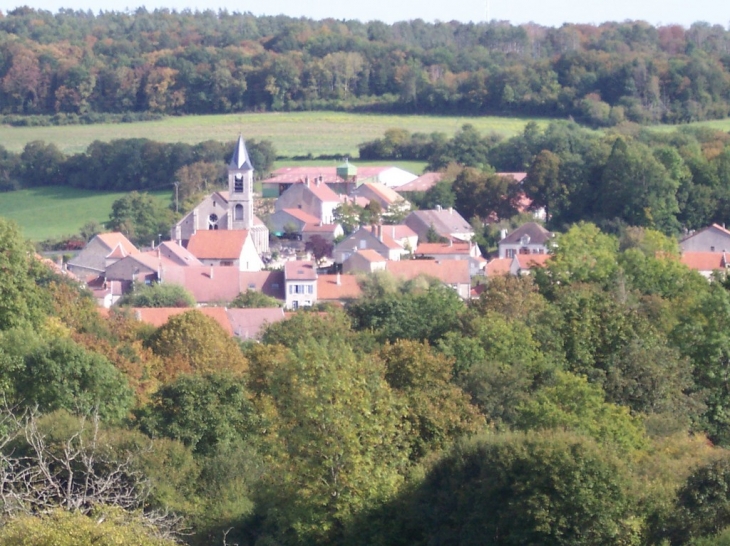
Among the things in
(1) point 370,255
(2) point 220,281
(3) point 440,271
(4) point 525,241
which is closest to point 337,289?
(3) point 440,271

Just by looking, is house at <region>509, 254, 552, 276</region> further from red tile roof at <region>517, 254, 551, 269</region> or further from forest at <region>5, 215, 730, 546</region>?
forest at <region>5, 215, 730, 546</region>

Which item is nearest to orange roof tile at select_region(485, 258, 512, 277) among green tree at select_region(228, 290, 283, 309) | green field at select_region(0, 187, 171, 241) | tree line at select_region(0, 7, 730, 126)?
green tree at select_region(228, 290, 283, 309)

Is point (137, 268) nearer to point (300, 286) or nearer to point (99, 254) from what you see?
point (99, 254)

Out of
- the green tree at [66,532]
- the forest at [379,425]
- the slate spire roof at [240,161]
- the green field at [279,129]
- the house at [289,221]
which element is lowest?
the green field at [279,129]

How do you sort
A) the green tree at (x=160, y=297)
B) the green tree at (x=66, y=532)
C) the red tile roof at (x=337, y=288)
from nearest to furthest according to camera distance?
the green tree at (x=66, y=532) → the green tree at (x=160, y=297) → the red tile roof at (x=337, y=288)

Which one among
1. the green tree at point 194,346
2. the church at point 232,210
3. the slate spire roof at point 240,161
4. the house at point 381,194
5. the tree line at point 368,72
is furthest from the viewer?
the tree line at point 368,72

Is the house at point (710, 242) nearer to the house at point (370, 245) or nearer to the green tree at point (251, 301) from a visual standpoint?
the house at point (370, 245)

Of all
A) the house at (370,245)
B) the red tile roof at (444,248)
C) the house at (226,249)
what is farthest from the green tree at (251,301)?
the red tile roof at (444,248)
